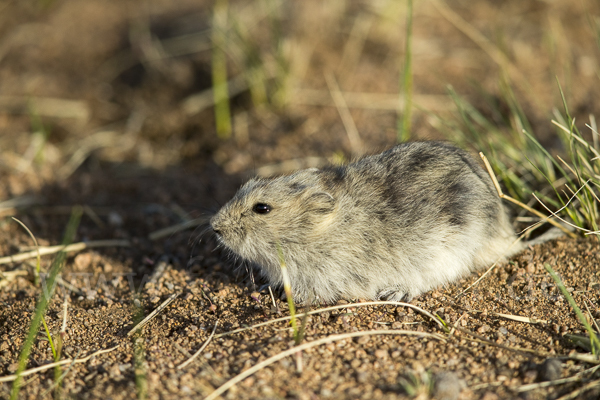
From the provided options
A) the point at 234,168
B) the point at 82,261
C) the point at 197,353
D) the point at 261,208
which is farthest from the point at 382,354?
the point at 234,168

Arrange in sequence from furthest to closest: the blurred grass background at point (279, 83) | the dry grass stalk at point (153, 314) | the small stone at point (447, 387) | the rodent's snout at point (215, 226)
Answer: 1. the blurred grass background at point (279, 83)
2. the rodent's snout at point (215, 226)
3. the dry grass stalk at point (153, 314)
4. the small stone at point (447, 387)

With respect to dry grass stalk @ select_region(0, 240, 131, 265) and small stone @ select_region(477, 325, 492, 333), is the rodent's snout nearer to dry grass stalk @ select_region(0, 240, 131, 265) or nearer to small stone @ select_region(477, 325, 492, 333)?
Answer: dry grass stalk @ select_region(0, 240, 131, 265)

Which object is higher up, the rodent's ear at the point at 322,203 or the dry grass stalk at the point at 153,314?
the rodent's ear at the point at 322,203

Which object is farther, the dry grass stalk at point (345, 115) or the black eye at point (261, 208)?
the dry grass stalk at point (345, 115)

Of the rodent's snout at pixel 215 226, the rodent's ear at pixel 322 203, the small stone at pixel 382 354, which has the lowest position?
the small stone at pixel 382 354

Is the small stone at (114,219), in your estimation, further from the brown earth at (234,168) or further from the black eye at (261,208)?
the black eye at (261,208)

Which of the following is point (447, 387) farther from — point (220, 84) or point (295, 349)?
point (220, 84)

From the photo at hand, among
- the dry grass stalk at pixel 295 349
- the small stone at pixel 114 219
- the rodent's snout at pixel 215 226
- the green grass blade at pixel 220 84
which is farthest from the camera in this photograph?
the green grass blade at pixel 220 84

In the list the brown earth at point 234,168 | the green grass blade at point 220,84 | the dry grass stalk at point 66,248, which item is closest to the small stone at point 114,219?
the brown earth at point 234,168

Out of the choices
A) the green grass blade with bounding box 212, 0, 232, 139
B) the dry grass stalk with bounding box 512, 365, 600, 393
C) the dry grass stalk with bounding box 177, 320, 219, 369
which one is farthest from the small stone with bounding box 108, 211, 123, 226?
the dry grass stalk with bounding box 512, 365, 600, 393
